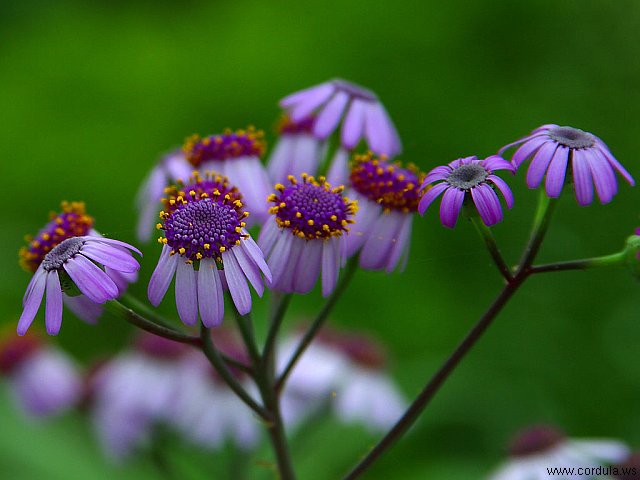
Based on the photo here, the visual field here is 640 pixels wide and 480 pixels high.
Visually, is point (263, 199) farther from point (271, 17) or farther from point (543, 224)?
point (271, 17)

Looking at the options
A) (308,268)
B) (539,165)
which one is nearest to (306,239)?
(308,268)

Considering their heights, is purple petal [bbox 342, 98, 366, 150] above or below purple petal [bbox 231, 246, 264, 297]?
above

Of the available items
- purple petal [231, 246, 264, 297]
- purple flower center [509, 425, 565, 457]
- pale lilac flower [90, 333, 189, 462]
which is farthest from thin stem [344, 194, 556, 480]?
pale lilac flower [90, 333, 189, 462]

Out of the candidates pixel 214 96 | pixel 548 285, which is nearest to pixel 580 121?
pixel 548 285

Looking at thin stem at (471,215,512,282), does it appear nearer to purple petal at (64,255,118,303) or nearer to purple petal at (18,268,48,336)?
purple petal at (64,255,118,303)

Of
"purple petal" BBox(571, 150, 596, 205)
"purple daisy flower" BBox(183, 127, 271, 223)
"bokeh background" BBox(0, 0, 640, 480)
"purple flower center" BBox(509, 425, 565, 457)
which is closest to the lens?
"purple petal" BBox(571, 150, 596, 205)
